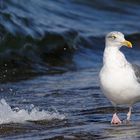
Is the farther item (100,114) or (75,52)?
(75,52)

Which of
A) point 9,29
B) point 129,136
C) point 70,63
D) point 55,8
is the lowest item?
point 129,136

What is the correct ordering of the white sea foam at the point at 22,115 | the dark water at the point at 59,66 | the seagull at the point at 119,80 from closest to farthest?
the seagull at the point at 119,80, the dark water at the point at 59,66, the white sea foam at the point at 22,115

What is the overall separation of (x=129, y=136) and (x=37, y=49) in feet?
24.4

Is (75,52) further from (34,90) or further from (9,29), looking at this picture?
(34,90)

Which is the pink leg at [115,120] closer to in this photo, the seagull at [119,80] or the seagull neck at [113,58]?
the seagull at [119,80]

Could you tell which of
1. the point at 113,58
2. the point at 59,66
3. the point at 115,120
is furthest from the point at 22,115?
the point at 59,66

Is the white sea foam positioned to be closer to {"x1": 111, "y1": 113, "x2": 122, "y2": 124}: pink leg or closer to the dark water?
the dark water

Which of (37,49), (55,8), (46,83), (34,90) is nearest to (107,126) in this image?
(34,90)

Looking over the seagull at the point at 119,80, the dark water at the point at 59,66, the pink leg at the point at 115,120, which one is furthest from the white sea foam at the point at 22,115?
the seagull at the point at 119,80

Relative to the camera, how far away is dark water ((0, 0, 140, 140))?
7.09 metres

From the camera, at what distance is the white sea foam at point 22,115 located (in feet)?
24.2

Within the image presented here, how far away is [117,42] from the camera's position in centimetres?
732

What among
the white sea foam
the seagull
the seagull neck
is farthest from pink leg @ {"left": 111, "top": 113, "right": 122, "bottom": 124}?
the white sea foam

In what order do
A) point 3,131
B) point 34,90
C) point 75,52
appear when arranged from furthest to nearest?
point 75,52, point 34,90, point 3,131
